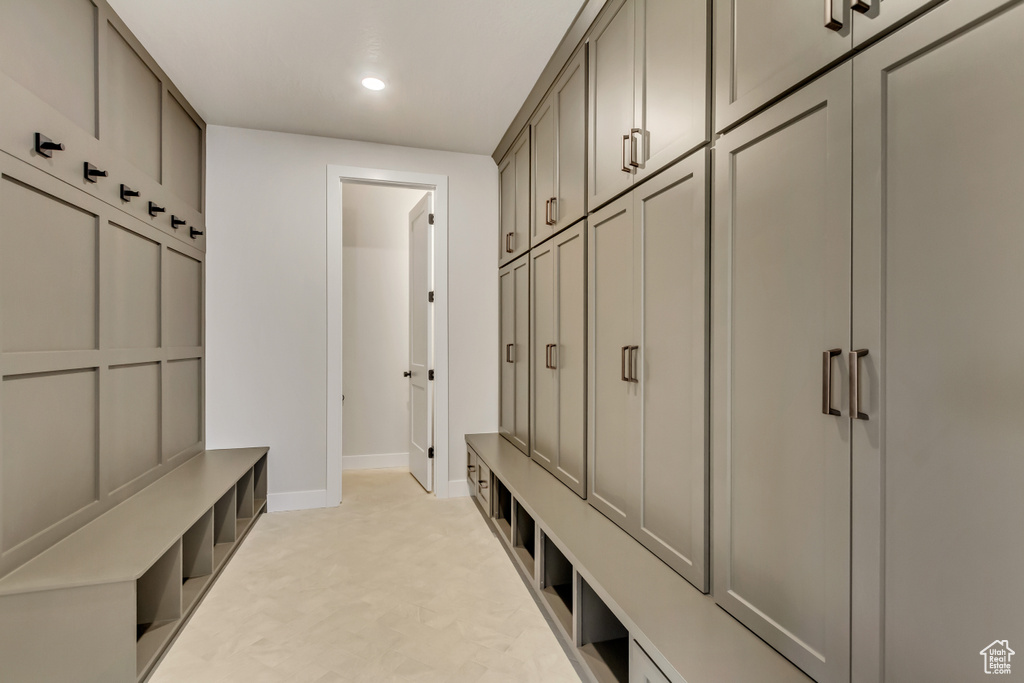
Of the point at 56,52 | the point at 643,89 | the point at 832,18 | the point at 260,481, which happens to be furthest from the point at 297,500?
the point at 832,18

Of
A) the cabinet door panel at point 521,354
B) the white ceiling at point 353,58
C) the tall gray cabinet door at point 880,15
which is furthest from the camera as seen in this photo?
the cabinet door panel at point 521,354

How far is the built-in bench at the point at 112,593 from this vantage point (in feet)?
4.85

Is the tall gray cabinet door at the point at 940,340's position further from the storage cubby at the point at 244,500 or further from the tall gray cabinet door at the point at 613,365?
the storage cubby at the point at 244,500

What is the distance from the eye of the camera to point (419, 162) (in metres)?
3.72

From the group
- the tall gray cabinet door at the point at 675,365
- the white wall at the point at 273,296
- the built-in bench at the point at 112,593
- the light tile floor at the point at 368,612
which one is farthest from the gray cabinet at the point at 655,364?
the white wall at the point at 273,296

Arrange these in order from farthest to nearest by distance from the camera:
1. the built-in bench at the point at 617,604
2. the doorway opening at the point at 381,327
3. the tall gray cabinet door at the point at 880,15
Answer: the doorway opening at the point at 381,327, the built-in bench at the point at 617,604, the tall gray cabinet door at the point at 880,15

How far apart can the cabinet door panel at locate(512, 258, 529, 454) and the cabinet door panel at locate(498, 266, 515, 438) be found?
8cm

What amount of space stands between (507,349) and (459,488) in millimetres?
1115

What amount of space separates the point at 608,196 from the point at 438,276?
1.96 m

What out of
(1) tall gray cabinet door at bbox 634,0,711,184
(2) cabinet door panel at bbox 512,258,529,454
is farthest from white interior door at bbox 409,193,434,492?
(1) tall gray cabinet door at bbox 634,0,711,184

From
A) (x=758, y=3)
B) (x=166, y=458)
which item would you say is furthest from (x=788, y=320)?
(x=166, y=458)

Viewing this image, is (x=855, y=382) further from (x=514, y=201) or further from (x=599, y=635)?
(x=514, y=201)

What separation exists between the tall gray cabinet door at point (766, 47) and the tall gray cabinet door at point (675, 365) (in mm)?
181

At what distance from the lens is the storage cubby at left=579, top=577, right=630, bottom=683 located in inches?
64.2
